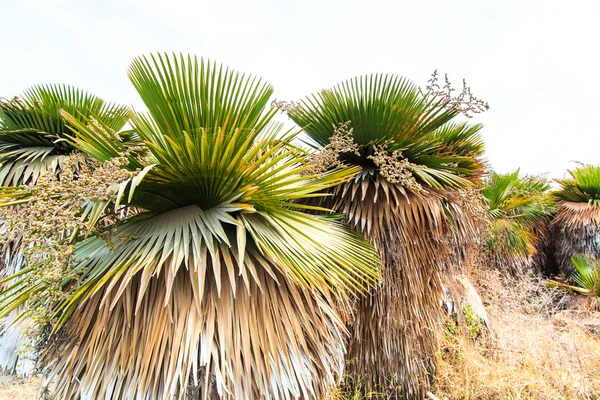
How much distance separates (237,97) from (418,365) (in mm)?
3600

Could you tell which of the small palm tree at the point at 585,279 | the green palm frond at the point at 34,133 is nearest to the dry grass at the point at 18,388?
the green palm frond at the point at 34,133

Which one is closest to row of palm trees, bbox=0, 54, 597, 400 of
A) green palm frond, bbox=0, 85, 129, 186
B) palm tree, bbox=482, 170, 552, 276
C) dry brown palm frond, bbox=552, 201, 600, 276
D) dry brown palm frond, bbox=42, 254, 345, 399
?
dry brown palm frond, bbox=42, 254, 345, 399

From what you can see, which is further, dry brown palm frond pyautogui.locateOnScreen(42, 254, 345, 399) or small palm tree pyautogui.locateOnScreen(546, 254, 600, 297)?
small palm tree pyautogui.locateOnScreen(546, 254, 600, 297)

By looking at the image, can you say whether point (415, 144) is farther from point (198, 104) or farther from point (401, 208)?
point (198, 104)

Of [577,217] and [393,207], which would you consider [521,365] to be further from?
[577,217]

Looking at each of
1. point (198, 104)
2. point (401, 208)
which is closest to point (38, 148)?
point (198, 104)

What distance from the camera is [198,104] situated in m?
2.31

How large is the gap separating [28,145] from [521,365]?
7514 mm

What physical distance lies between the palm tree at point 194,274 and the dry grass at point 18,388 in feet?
9.55

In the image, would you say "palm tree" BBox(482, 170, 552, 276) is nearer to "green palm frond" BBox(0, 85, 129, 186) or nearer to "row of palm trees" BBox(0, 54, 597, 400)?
"row of palm trees" BBox(0, 54, 597, 400)

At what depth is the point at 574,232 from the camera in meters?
8.77

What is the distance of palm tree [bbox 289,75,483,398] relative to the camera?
Answer: 3270 millimetres

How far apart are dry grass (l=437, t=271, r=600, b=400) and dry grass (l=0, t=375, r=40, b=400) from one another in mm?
5123

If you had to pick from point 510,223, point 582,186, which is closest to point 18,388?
point 510,223
